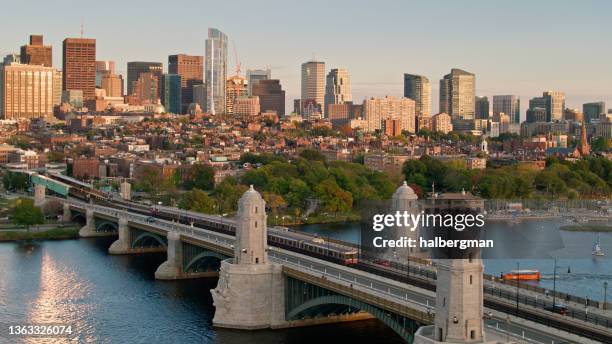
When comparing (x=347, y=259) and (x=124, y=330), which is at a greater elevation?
(x=347, y=259)

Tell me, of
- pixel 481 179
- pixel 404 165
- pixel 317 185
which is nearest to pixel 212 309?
pixel 317 185

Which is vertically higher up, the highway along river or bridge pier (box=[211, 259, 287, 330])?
bridge pier (box=[211, 259, 287, 330])

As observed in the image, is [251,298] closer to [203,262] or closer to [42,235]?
[203,262]

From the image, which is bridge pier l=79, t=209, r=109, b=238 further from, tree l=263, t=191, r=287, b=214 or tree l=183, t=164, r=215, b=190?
tree l=183, t=164, r=215, b=190

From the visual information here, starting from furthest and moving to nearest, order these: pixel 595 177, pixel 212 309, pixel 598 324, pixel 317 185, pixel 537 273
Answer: pixel 595 177 < pixel 317 185 < pixel 537 273 < pixel 212 309 < pixel 598 324

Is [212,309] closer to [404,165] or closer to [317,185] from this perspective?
[317,185]

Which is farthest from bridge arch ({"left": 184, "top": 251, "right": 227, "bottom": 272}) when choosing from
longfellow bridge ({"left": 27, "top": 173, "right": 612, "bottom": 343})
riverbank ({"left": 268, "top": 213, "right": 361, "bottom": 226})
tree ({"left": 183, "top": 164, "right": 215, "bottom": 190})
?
tree ({"left": 183, "top": 164, "right": 215, "bottom": 190})

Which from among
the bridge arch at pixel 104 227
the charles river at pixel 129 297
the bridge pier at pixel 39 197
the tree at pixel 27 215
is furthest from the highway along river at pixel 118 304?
the bridge pier at pixel 39 197
